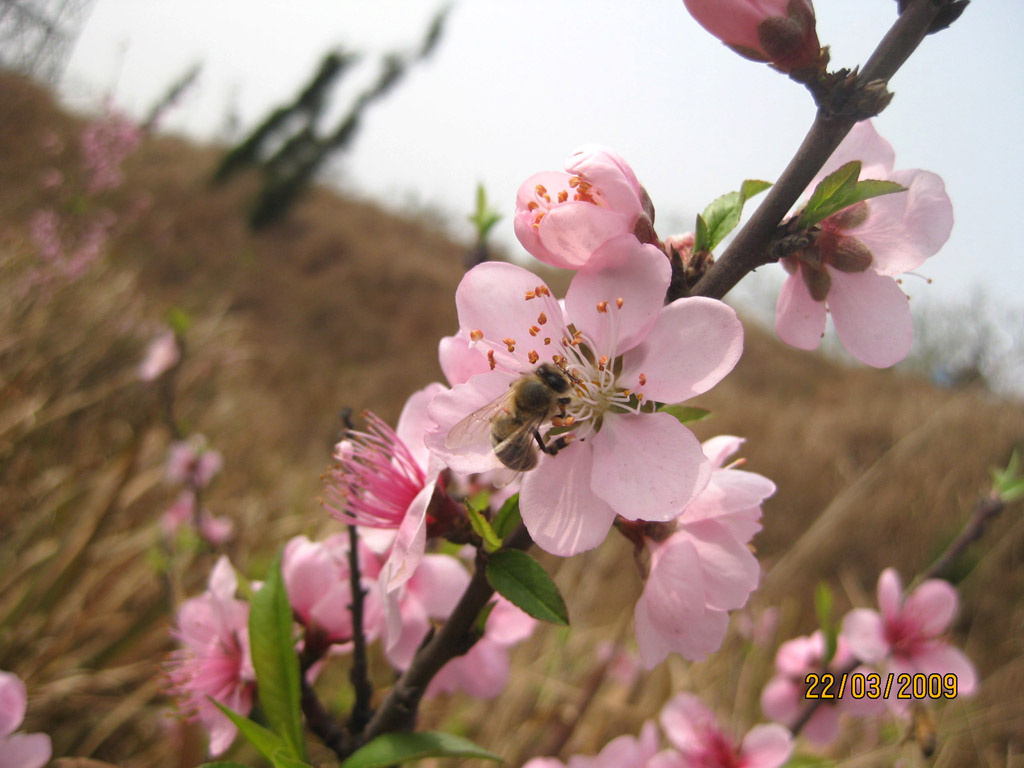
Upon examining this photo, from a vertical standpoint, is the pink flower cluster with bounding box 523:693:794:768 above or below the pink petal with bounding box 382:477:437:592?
below

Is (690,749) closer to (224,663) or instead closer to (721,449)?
(721,449)

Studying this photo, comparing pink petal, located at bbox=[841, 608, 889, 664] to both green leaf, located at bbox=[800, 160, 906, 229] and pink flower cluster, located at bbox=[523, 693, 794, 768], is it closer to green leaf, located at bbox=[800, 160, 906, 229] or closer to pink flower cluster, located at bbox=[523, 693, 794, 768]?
pink flower cluster, located at bbox=[523, 693, 794, 768]

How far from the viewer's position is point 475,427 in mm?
617

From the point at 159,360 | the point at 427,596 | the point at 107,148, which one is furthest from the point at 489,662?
the point at 107,148

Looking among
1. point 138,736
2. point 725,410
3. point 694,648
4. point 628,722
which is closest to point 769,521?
point 725,410

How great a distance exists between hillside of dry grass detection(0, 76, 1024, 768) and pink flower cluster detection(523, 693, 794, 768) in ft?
0.85

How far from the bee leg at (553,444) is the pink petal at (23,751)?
2.07 feet

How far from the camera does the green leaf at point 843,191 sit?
0.54 meters

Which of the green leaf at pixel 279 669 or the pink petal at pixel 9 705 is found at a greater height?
the green leaf at pixel 279 669

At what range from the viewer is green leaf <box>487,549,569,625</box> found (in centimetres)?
54

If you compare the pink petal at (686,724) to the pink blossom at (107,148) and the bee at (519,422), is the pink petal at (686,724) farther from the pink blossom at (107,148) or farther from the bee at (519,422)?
the pink blossom at (107,148)

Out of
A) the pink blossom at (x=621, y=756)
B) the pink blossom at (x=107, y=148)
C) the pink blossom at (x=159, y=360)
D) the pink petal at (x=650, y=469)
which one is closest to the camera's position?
the pink petal at (x=650, y=469)

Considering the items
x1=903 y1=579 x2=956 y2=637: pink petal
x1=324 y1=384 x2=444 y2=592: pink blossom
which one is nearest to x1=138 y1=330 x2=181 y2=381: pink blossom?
x1=324 y1=384 x2=444 y2=592: pink blossom

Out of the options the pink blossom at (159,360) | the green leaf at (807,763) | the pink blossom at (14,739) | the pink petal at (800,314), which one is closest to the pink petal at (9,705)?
the pink blossom at (14,739)
